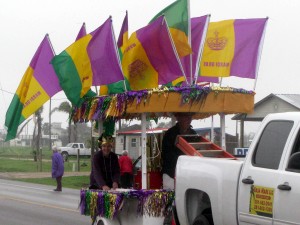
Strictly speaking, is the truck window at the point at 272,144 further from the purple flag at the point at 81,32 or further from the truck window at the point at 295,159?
the purple flag at the point at 81,32

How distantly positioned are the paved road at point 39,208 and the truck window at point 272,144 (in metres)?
8.58

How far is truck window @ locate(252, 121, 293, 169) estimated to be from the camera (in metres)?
6.89

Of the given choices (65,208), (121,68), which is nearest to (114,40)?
(121,68)

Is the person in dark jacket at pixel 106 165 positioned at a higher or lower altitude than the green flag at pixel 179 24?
lower

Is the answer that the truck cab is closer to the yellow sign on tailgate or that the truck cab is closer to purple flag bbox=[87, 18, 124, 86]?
the yellow sign on tailgate

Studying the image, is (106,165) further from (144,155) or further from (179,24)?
(179,24)

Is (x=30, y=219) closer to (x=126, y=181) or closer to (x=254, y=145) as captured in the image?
(x=126, y=181)

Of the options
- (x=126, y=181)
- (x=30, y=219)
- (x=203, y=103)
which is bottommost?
(x=30, y=219)

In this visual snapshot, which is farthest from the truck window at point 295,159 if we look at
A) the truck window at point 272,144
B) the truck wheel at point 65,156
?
the truck wheel at point 65,156

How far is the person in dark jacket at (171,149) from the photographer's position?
9.88m

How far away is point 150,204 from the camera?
361 inches

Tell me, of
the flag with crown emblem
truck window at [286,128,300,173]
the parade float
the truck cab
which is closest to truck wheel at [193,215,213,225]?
the truck cab

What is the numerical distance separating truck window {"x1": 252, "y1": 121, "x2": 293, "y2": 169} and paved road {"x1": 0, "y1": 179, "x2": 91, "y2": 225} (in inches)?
338

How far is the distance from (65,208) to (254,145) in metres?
12.6
